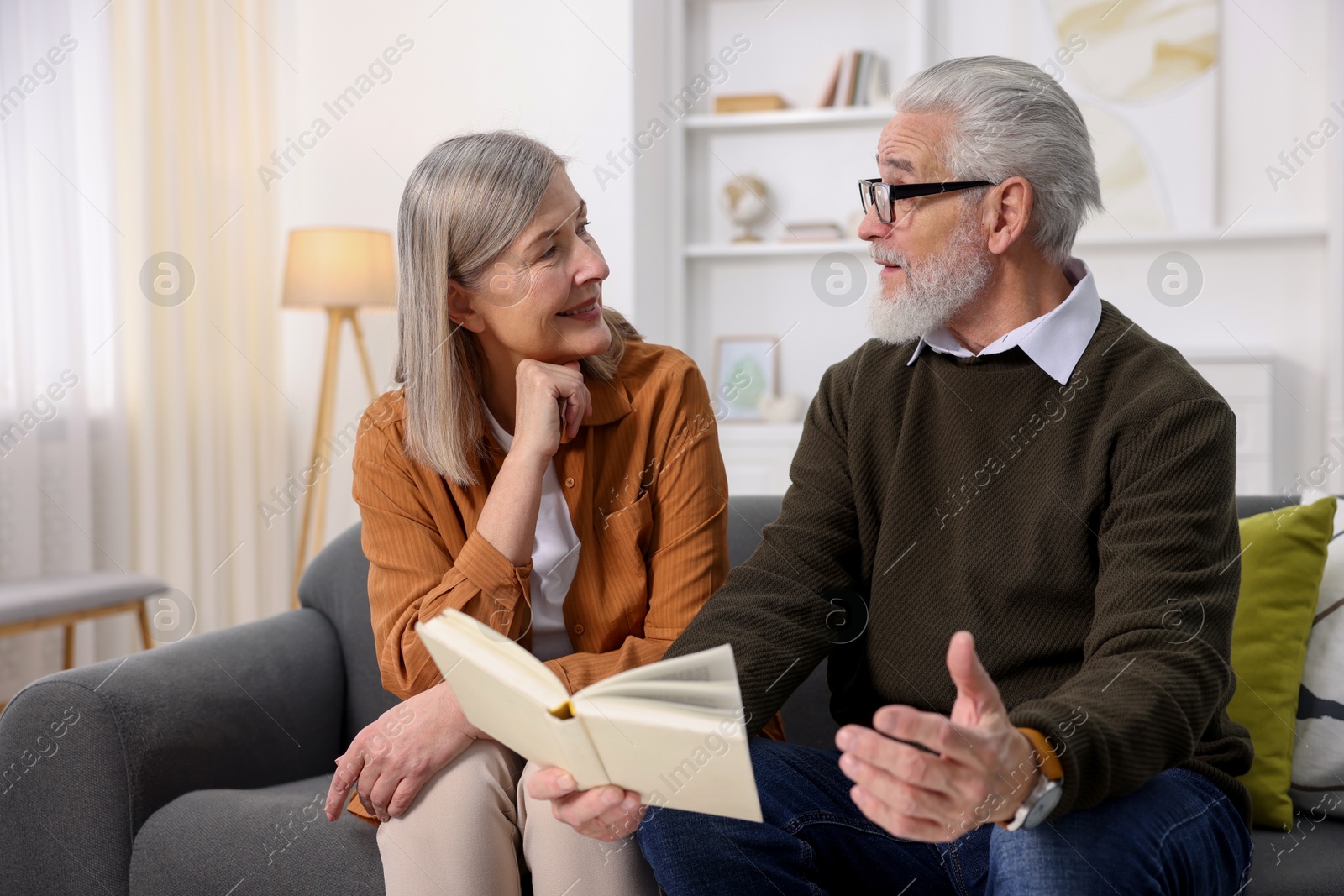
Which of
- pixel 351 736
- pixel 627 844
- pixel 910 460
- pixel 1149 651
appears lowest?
pixel 351 736

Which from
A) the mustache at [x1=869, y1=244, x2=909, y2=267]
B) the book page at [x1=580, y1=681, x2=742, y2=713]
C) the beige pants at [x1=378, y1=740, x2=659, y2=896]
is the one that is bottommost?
the beige pants at [x1=378, y1=740, x2=659, y2=896]

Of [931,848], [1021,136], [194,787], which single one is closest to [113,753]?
[194,787]

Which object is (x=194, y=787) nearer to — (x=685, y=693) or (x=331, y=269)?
(x=685, y=693)

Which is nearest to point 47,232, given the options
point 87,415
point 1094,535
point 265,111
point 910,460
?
point 87,415

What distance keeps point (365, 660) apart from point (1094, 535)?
44.4 inches

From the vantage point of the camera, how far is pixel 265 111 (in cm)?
400

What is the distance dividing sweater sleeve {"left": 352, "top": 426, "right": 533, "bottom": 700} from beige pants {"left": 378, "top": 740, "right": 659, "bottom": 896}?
0.56 ft

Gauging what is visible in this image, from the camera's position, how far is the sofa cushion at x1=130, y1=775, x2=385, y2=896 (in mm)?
1316

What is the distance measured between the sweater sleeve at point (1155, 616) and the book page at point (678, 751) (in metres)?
0.25

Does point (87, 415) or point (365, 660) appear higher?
point (87, 415)

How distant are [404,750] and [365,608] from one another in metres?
0.63

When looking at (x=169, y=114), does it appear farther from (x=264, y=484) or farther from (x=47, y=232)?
(x=264, y=484)

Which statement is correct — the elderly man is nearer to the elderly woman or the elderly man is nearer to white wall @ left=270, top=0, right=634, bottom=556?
the elderly woman

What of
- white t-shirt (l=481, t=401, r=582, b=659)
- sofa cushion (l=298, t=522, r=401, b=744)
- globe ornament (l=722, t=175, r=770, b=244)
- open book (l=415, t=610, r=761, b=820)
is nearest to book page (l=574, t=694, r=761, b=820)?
open book (l=415, t=610, r=761, b=820)
